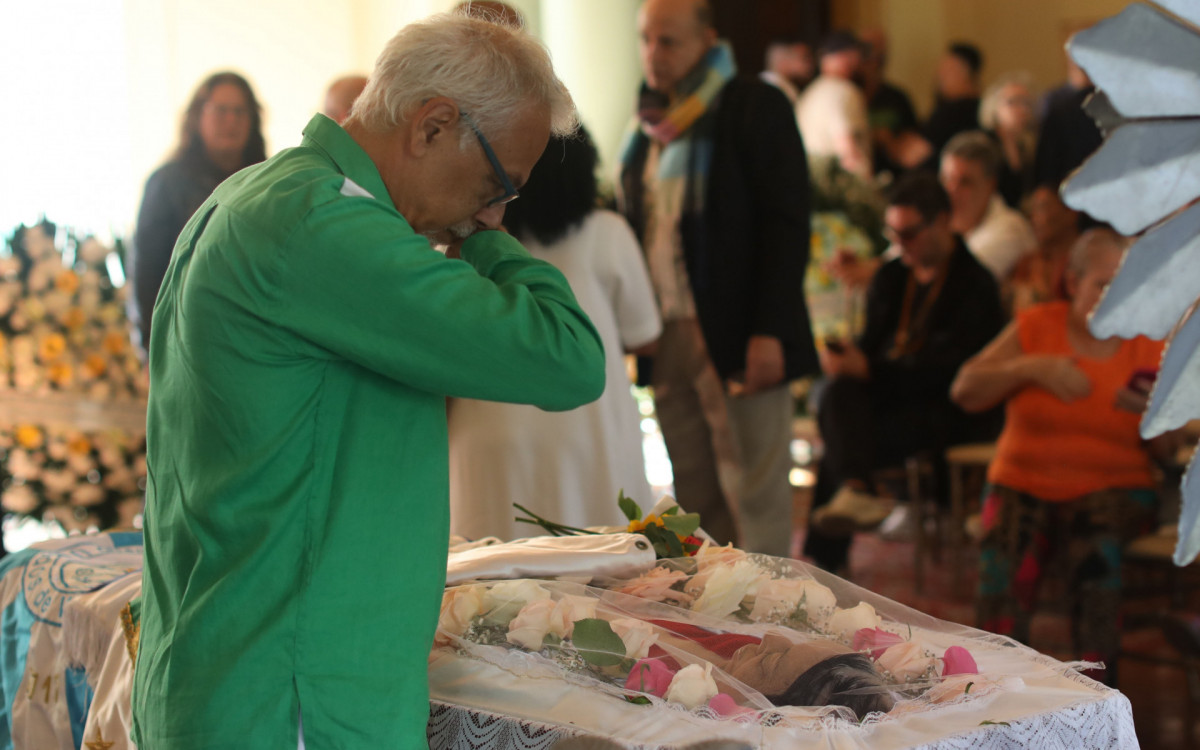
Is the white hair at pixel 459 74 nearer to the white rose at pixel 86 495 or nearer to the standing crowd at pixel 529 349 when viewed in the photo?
the standing crowd at pixel 529 349

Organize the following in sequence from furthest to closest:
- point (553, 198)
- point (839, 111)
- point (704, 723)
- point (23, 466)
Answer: point (839, 111) → point (23, 466) → point (553, 198) → point (704, 723)

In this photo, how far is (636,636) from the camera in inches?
55.6

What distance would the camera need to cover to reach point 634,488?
9.20 ft

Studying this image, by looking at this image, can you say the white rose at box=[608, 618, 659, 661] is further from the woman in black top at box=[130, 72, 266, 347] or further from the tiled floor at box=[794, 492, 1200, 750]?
the woman in black top at box=[130, 72, 266, 347]

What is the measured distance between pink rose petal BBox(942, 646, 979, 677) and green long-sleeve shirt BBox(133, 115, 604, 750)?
0.51 m

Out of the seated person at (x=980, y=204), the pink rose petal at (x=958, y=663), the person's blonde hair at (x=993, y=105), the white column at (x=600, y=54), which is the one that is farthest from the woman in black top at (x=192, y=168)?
the person's blonde hair at (x=993, y=105)

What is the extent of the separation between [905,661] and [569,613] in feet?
1.30

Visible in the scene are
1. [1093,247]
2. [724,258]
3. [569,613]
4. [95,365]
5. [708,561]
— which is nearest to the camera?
[569,613]

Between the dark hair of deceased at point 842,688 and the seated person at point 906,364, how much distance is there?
3030 millimetres

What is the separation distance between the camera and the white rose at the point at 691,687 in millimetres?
1284

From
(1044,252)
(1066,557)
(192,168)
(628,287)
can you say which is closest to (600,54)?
(1044,252)

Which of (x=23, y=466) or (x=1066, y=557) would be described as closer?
(x=1066, y=557)

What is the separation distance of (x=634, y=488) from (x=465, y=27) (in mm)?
1602

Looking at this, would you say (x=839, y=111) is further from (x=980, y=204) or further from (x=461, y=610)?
(x=461, y=610)
